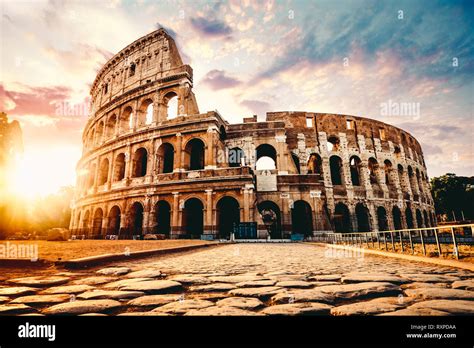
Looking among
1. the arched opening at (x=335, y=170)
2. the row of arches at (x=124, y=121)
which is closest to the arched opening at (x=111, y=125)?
the row of arches at (x=124, y=121)

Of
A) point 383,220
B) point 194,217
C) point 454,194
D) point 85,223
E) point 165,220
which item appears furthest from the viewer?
point 454,194

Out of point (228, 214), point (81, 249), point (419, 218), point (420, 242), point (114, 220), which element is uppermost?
point (228, 214)

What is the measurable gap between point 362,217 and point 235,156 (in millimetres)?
13130

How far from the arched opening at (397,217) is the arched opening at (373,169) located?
3046 millimetres

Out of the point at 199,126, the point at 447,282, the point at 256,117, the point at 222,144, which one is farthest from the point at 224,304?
the point at 256,117

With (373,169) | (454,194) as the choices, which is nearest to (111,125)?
(373,169)

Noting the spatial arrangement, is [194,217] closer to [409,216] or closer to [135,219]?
[135,219]

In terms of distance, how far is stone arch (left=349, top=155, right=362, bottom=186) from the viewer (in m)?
22.3

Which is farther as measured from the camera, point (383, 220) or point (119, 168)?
point (383, 220)

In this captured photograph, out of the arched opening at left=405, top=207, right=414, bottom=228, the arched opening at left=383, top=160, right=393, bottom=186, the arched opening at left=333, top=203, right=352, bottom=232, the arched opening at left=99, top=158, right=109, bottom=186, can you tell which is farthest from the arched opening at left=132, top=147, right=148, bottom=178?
the arched opening at left=405, top=207, right=414, bottom=228

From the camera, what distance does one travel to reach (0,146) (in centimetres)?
1711

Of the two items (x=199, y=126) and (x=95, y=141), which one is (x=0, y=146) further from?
(x=199, y=126)

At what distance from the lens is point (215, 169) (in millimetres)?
16234

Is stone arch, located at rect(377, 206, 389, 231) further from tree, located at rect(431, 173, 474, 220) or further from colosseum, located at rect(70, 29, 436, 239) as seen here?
tree, located at rect(431, 173, 474, 220)
